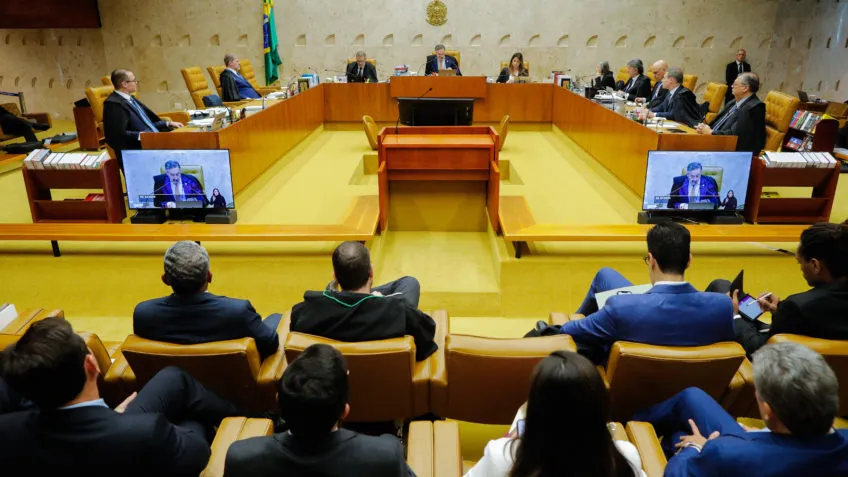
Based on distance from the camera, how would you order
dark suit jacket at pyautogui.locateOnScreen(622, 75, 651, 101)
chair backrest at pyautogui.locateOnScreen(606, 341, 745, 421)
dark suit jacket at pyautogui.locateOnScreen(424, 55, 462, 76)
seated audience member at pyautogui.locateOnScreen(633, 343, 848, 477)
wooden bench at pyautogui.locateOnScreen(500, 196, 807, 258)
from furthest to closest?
dark suit jacket at pyautogui.locateOnScreen(424, 55, 462, 76), dark suit jacket at pyautogui.locateOnScreen(622, 75, 651, 101), wooden bench at pyautogui.locateOnScreen(500, 196, 807, 258), chair backrest at pyautogui.locateOnScreen(606, 341, 745, 421), seated audience member at pyautogui.locateOnScreen(633, 343, 848, 477)

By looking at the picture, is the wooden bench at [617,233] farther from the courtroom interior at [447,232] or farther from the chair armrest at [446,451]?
the chair armrest at [446,451]

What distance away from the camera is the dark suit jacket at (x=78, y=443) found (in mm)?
1395

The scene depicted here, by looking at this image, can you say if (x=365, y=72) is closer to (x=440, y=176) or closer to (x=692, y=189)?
(x=440, y=176)

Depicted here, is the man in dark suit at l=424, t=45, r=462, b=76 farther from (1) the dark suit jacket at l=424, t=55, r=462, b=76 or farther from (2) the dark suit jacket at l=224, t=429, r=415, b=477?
(2) the dark suit jacket at l=224, t=429, r=415, b=477

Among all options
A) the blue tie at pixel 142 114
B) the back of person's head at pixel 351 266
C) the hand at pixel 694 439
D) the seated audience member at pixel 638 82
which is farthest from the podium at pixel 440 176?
the seated audience member at pixel 638 82

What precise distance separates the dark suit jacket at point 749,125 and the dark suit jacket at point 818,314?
9.42 ft

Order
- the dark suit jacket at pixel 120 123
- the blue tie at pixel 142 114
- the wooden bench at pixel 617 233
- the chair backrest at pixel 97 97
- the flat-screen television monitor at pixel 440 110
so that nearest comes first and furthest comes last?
1. the wooden bench at pixel 617 233
2. the dark suit jacket at pixel 120 123
3. the blue tie at pixel 142 114
4. the chair backrest at pixel 97 97
5. the flat-screen television monitor at pixel 440 110

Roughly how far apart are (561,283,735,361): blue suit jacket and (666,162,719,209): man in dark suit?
2533 millimetres

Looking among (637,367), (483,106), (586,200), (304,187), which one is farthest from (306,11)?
(637,367)

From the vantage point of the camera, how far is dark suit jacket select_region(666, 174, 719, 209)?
439 cm

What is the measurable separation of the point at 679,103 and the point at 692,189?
1.89m

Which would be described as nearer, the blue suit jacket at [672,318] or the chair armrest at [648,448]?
the chair armrest at [648,448]

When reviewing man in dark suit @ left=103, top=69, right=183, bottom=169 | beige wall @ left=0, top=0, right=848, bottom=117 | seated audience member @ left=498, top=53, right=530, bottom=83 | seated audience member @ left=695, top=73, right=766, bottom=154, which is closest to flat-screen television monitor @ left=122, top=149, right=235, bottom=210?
man in dark suit @ left=103, top=69, right=183, bottom=169

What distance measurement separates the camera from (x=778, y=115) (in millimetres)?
5805
